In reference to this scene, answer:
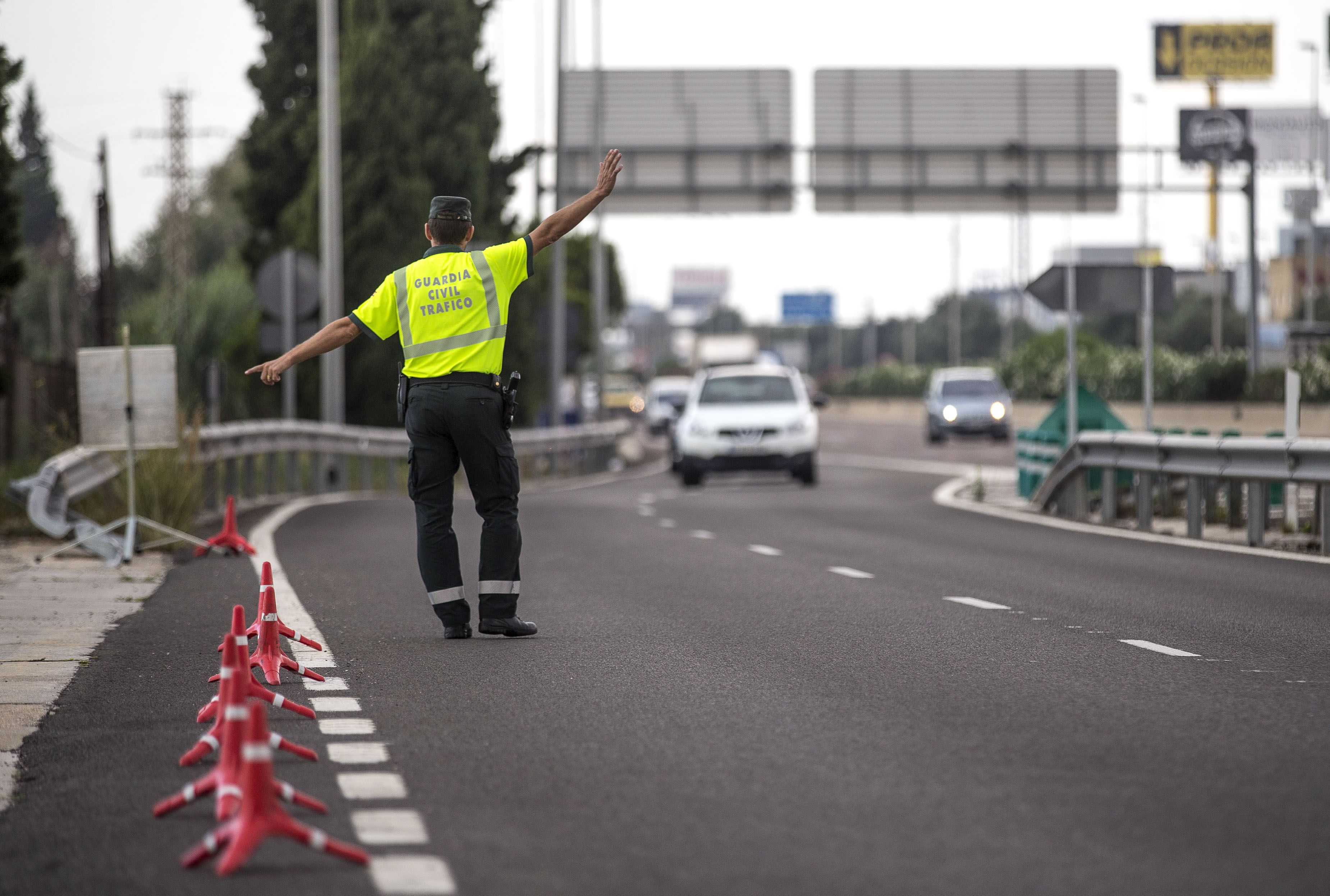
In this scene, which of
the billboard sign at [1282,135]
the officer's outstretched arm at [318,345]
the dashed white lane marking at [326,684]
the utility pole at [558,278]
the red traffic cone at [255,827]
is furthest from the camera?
the billboard sign at [1282,135]

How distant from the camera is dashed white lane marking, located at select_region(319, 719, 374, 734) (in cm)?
706

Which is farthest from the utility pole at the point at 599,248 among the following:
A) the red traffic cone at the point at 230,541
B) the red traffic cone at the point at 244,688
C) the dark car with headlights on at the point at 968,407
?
the red traffic cone at the point at 244,688

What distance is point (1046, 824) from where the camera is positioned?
17.8 ft

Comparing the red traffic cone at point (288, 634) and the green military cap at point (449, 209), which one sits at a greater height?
the green military cap at point (449, 209)

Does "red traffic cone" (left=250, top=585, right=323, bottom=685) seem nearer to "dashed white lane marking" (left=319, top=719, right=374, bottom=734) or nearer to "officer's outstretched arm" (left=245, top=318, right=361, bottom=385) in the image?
"dashed white lane marking" (left=319, top=719, right=374, bottom=734)

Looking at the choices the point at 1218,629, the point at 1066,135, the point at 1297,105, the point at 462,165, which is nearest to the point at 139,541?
the point at 1218,629

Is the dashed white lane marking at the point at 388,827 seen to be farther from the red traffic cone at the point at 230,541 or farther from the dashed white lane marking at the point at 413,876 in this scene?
the red traffic cone at the point at 230,541

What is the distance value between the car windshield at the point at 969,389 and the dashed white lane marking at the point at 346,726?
44976mm

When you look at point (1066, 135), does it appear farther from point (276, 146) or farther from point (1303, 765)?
point (1303, 765)

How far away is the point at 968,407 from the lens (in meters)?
51.3

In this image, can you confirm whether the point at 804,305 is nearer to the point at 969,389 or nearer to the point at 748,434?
the point at 969,389

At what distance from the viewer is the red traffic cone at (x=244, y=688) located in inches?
235

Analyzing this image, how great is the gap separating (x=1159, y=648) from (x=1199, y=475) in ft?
25.2

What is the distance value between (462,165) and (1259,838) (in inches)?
1218
